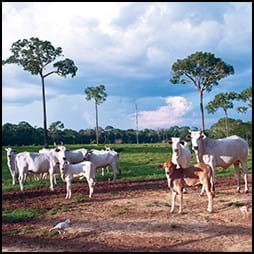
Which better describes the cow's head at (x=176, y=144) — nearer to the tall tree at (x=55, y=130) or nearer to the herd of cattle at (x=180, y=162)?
the herd of cattle at (x=180, y=162)

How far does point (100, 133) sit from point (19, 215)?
5846cm

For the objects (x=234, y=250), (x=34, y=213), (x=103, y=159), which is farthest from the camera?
(x=103, y=159)

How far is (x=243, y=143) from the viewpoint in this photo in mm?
12891

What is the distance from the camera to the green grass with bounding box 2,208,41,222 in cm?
1023

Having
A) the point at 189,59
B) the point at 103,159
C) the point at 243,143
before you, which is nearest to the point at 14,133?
the point at 189,59

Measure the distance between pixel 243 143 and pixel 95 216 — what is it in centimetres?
529

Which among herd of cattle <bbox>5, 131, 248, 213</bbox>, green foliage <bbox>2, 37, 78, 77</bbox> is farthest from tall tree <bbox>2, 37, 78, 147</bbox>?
herd of cattle <bbox>5, 131, 248, 213</bbox>

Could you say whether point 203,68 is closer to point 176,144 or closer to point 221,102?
point 221,102

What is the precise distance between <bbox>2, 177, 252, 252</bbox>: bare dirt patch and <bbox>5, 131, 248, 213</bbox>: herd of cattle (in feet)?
1.79

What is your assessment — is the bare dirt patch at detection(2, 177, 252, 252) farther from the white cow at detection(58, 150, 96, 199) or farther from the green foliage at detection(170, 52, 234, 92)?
the green foliage at detection(170, 52, 234, 92)

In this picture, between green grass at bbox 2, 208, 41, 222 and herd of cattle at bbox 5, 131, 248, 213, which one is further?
green grass at bbox 2, 208, 41, 222

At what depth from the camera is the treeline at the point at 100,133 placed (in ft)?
157

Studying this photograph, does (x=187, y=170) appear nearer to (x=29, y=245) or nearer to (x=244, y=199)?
(x=244, y=199)

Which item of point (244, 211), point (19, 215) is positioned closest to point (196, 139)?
point (244, 211)
